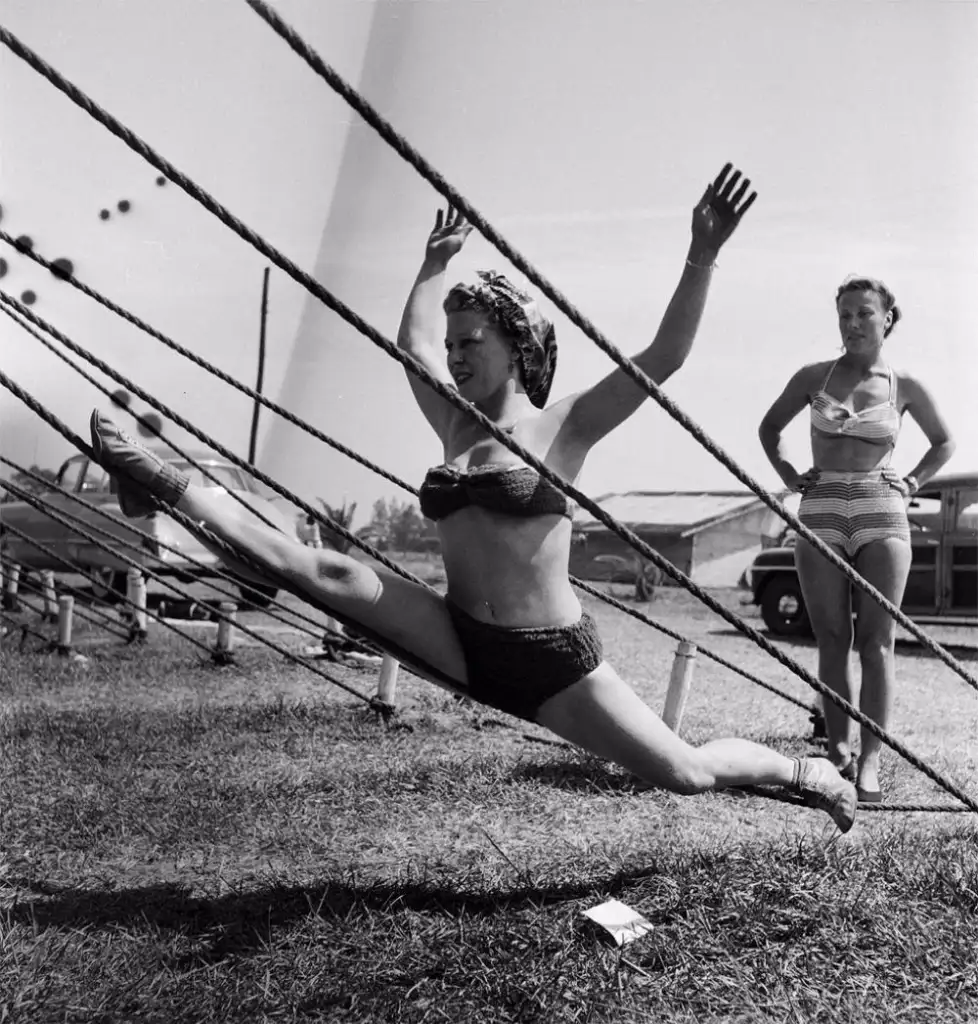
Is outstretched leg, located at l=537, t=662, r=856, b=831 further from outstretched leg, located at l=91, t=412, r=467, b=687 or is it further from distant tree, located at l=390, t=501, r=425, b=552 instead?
distant tree, located at l=390, t=501, r=425, b=552

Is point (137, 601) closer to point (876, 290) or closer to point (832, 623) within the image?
point (832, 623)

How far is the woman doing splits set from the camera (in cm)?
225

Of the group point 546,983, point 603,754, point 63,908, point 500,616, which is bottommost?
point 63,908

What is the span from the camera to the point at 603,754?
2412 mm

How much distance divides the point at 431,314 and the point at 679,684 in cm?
233

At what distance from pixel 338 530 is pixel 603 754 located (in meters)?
0.74

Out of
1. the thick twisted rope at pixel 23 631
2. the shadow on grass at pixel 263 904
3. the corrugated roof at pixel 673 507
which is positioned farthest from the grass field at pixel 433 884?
the corrugated roof at pixel 673 507

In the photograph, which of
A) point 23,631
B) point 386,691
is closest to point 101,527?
point 23,631

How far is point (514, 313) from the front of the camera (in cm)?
241

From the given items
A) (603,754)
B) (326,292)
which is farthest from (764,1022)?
(326,292)

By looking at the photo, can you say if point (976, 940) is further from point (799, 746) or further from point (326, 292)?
point (799, 746)

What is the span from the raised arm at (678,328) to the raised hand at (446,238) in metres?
0.66

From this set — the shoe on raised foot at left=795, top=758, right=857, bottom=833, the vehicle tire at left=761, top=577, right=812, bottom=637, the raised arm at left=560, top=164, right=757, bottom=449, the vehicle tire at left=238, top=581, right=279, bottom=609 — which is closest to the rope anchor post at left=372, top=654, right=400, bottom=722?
the vehicle tire at left=238, top=581, right=279, bottom=609

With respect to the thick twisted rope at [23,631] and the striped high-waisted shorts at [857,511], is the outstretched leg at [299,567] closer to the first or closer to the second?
the striped high-waisted shorts at [857,511]
